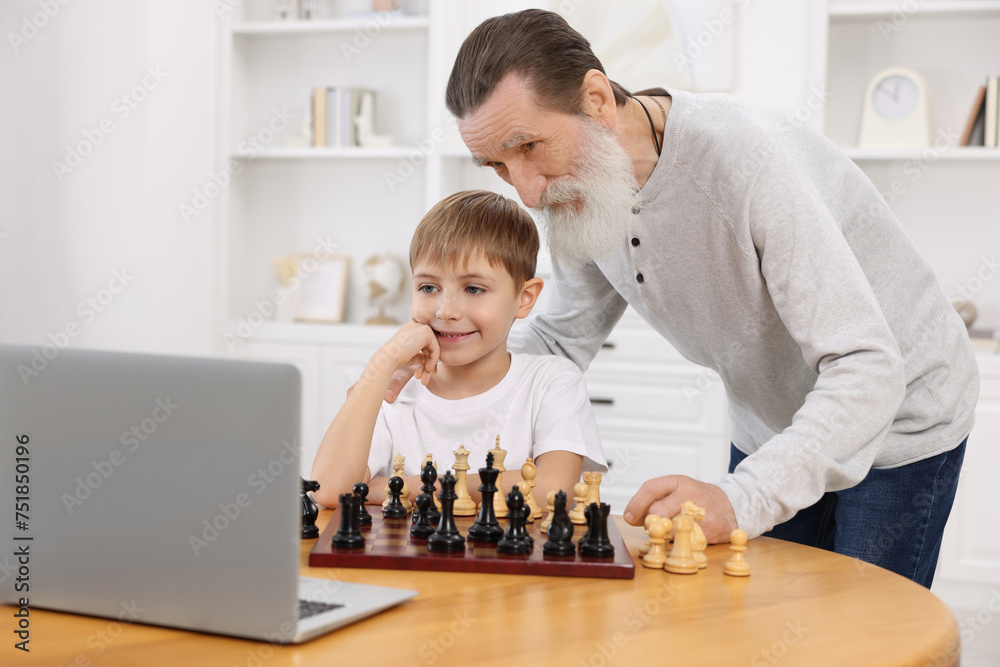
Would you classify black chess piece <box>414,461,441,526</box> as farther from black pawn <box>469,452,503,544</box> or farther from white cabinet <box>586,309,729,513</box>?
white cabinet <box>586,309,729,513</box>

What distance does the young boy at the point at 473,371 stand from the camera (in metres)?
1.59

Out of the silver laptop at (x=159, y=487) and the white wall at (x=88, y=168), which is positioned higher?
the white wall at (x=88, y=168)

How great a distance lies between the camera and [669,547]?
1.16 m

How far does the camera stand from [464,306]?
168 centimetres

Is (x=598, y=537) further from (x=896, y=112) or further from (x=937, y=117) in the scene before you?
(x=937, y=117)

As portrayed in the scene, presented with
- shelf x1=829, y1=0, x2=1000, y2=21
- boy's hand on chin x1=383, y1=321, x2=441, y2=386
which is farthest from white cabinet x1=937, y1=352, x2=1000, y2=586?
boy's hand on chin x1=383, y1=321, x2=441, y2=386

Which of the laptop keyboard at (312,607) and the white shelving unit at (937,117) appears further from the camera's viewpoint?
the white shelving unit at (937,117)

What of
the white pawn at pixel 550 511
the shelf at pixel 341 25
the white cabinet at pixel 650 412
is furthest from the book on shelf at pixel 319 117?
the white pawn at pixel 550 511

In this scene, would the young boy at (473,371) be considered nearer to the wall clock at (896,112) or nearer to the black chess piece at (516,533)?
the black chess piece at (516,533)

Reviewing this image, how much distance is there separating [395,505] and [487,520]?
0.17 meters

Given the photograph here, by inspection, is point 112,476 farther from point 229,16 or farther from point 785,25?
point 229,16

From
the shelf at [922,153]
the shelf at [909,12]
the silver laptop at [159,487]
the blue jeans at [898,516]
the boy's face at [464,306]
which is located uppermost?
the shelf at [909,12]

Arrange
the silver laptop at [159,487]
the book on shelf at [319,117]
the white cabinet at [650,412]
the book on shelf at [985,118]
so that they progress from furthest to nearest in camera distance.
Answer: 1. the book on shelf at [319,117]
2. the white cabinet at [650,412]
3. the book on shelf at [985,118]
4. the silver laptop at [159,487]

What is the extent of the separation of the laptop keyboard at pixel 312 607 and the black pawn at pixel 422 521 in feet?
0.85
